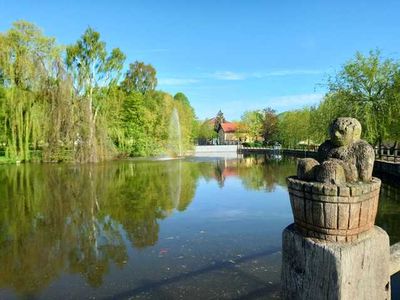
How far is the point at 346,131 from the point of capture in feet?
4.78

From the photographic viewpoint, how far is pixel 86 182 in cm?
1650

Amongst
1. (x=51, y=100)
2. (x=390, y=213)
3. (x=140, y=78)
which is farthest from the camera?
(x=140, y=78)

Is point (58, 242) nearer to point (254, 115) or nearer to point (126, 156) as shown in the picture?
point (126, 156)

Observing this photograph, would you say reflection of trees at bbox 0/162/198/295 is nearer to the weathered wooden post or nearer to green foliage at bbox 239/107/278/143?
the weathered wooden post

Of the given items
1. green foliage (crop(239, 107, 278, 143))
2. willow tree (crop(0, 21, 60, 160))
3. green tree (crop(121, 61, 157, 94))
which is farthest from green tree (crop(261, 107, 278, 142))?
willow tree (crop(0, 21, 60, 160))

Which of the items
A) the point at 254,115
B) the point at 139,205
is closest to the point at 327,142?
the point at 139,205

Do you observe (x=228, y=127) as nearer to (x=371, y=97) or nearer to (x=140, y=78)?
(x=140, y=78)

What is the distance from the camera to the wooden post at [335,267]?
1.24 metres

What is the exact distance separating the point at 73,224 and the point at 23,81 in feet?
74.3

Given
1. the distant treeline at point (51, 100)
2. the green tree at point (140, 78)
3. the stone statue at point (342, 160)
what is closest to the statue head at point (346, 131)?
the stone statue at point (342, 160)

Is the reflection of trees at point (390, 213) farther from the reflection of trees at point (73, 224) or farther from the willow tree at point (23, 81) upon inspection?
the willow tree at point (23, 81)

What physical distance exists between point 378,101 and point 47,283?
912 inches

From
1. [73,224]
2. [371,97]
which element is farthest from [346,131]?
[371,97]

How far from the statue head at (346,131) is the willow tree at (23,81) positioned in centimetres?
2867
